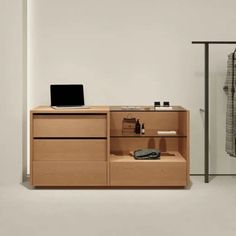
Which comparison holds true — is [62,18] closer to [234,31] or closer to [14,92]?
[14,92]

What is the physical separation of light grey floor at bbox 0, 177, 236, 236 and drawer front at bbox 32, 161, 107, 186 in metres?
0.13

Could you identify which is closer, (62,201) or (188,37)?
(62,201)

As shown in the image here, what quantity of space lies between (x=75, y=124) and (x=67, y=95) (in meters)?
0.51

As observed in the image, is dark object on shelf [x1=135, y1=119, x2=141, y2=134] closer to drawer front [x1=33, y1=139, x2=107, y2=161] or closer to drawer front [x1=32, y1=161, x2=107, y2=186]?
drawer front [x1=33, y1=139, x2=107, y2=161]

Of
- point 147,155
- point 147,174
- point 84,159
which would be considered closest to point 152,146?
point 147,155

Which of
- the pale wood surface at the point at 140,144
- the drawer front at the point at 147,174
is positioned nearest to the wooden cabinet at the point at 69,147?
the drawer front at the point at 147,174

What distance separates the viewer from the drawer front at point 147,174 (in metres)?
6.09

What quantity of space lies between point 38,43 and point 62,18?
48 cm

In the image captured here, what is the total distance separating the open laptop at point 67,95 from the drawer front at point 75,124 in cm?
28

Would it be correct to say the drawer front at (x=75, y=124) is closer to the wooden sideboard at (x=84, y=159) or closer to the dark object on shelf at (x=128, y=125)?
the wooden sideboard at (x=84, y=159)

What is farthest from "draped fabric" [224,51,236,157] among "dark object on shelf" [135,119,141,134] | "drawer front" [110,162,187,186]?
"dark object on shelf" [135,119,141,134]

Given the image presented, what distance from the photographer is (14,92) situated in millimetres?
6398

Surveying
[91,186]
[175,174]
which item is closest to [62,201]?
[91,186]

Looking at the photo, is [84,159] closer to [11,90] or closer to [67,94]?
[67,94]
